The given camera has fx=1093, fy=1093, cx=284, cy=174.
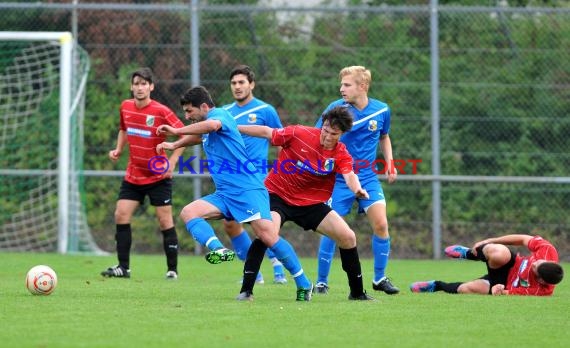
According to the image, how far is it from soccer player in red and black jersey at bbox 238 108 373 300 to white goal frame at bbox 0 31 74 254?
6.23 m

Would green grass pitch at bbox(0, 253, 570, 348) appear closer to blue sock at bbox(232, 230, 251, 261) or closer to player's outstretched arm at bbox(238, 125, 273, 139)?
blue sock at bbox(232, 230, 251, 261)

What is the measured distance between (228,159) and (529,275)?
273 centimetres

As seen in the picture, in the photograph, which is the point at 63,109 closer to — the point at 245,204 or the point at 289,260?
the point at 245,204

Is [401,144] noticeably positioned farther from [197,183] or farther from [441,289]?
[441,289]

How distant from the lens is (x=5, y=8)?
15047 millimetres

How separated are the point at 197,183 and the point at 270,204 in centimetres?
638

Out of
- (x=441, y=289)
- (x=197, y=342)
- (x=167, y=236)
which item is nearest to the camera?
(x=197, y=342)

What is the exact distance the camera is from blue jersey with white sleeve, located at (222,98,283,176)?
10602 millimetres

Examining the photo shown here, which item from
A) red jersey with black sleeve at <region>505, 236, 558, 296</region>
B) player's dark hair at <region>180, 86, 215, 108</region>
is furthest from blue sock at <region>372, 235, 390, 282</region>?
player's dark hair at <region>180, 86, 215, 108</region>

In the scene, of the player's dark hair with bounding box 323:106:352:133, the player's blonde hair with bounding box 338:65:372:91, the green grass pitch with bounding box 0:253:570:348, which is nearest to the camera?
the green grass pitch with bounding box 0:253:570:348

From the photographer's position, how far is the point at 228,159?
8422 millimetres

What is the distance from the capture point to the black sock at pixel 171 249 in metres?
10.9

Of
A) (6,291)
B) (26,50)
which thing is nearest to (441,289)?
(6,291)

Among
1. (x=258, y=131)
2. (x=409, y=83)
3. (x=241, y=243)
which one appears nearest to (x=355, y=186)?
(x=258, y=131)
